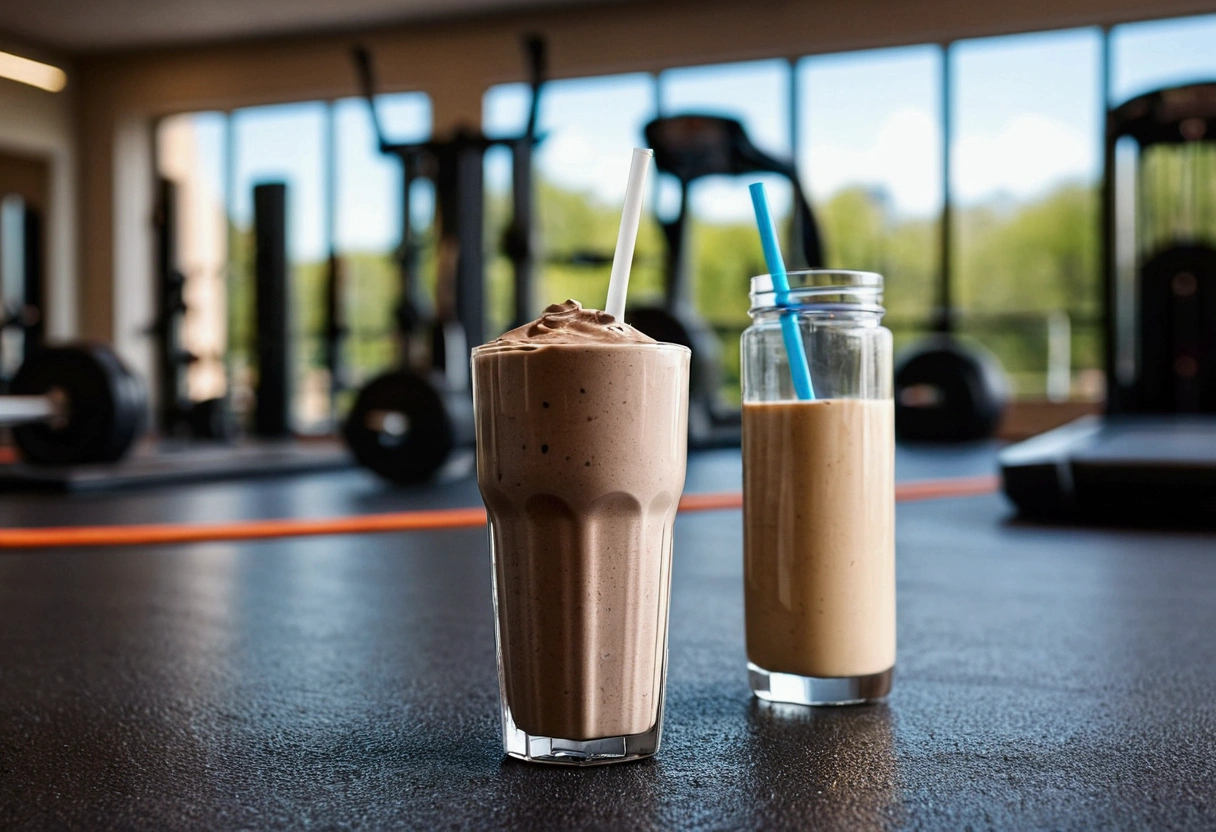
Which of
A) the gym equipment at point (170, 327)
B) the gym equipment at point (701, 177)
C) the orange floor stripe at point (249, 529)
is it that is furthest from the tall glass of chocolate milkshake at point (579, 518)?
the gym equipment at point (170, 327)

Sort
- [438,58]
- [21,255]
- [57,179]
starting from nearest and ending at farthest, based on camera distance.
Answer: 1. [438,58]
2. [21,255]
3. [57,179]

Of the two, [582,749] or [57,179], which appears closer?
[582,749]

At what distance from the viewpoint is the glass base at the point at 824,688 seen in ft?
2.49

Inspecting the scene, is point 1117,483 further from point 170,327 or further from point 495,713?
point 170,327

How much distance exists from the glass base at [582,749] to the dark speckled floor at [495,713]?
0.5 inches

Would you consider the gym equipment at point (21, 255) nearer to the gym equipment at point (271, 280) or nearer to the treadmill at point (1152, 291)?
the gym equipment at point (271, 280)

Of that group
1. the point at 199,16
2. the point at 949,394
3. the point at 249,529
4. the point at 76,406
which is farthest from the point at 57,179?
the point at 249,529

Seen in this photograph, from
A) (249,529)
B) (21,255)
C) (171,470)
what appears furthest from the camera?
(21,255)

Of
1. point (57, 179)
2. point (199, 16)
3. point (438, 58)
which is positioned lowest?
point (57, 179)

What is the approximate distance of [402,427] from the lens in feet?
10.5

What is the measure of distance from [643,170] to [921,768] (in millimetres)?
382

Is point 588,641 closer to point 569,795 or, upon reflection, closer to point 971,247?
point 569,795

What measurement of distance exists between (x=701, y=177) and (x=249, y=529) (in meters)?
3.02

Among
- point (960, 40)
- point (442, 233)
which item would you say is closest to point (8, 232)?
point (442, 233)
